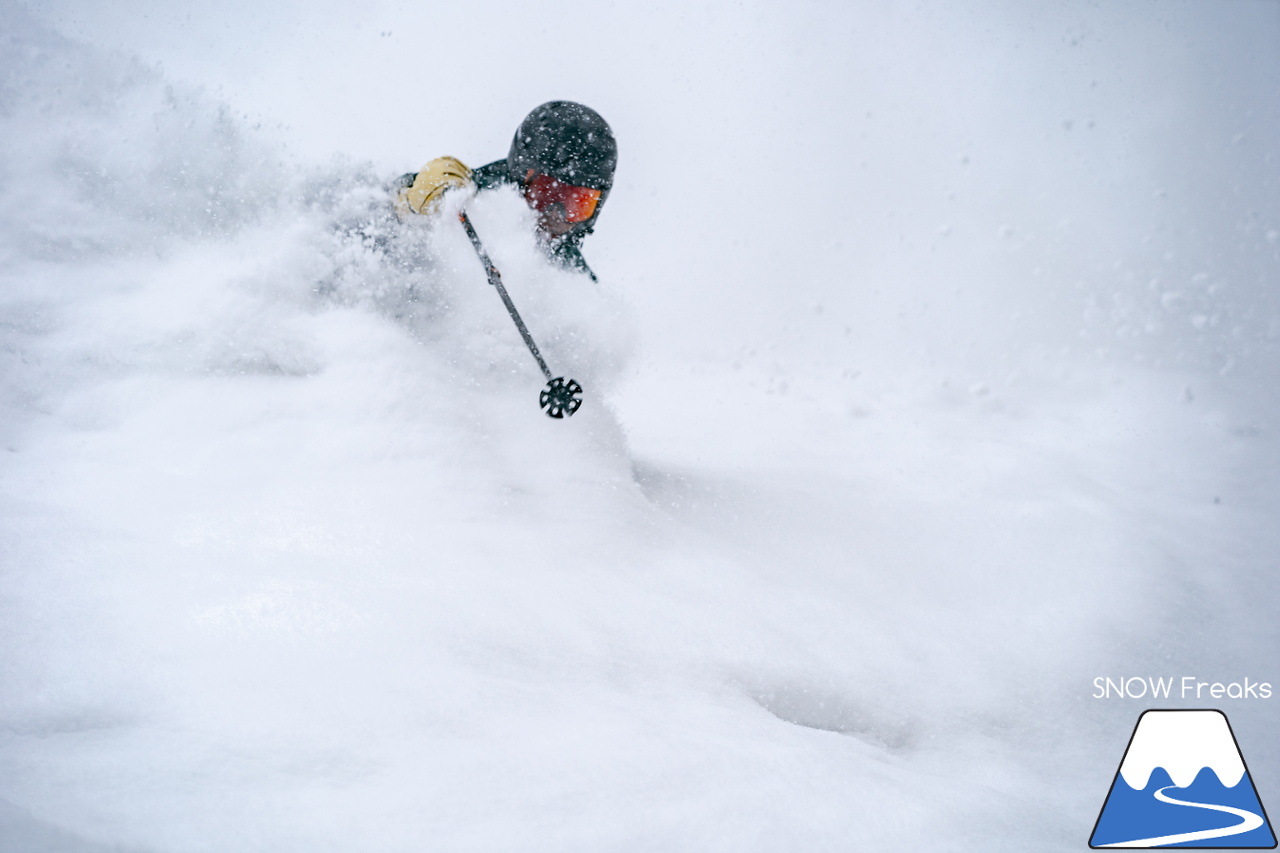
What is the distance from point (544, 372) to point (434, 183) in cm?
119

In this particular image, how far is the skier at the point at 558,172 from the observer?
3.42 m

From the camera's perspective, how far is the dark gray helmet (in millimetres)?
3416

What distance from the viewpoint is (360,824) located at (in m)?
1.30

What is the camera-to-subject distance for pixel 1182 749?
2225 millimetres

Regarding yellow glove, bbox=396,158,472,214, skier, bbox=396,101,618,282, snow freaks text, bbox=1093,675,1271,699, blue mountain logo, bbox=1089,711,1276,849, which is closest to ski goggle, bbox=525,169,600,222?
skier, bbox=396,101,618,282

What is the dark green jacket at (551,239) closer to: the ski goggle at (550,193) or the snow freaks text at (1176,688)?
the ski goggle at (550,193)

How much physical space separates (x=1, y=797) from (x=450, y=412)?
194 cm

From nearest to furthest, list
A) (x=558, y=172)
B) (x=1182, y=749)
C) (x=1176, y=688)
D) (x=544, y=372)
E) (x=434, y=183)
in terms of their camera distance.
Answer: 1. (x=1182, y=749)
2. (x=1176, y=688)
3. (x=544, y=372)
4. (x=434, y=183)
5. (x=558, y=172)

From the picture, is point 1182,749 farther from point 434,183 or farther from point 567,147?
point 434,183

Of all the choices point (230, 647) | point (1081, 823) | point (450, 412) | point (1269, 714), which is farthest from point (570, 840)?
point (1269, 714)

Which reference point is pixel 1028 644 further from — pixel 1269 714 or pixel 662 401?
pixel 662 401

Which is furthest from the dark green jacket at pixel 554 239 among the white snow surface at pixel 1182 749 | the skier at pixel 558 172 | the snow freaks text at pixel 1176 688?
the white snow surface at pixel 1182 749

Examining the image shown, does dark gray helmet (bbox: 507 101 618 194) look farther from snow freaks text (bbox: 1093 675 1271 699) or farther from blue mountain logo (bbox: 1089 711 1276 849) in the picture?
blue mountain logo (bbox: 1089 711 1276 849)

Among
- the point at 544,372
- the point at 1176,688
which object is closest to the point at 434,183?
the point at 544,372
